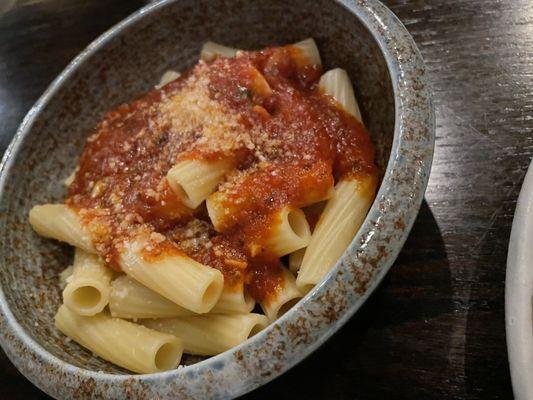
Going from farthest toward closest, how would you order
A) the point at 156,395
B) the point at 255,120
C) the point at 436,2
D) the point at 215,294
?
the point at 436,2
the point at 255,120
the point at 215,294
the point at 156,395

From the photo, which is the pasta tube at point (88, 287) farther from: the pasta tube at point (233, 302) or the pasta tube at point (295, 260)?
the pasta tube at point (295, 260)

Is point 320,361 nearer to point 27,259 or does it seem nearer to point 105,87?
point 27,259

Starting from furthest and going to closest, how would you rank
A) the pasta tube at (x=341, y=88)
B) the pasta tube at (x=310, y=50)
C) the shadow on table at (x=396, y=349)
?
the pasta tube at (x=310, y=50) < the pasta tube at (x=341, y=88) < the shadow on table at (x=396, y=349)

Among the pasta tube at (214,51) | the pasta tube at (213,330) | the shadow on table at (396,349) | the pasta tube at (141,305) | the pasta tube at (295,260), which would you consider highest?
the pasta tube at (214,51)

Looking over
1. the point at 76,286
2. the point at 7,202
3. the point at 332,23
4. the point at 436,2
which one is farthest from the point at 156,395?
the point at 436,2

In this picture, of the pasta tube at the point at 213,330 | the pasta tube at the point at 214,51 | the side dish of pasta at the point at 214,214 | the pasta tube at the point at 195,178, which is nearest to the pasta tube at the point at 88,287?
the side dish of pasta at the point at 214,214

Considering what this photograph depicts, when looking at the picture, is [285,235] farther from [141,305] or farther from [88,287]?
[88,287]

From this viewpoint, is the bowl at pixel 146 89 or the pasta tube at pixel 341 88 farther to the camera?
the pasta tube at pixel 341 88
